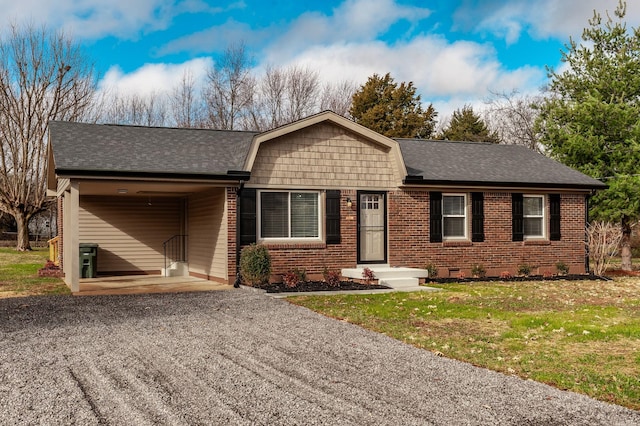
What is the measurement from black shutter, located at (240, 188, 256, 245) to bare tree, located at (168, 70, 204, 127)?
97.8 feet

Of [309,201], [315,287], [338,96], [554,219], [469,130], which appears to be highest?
[338,96]

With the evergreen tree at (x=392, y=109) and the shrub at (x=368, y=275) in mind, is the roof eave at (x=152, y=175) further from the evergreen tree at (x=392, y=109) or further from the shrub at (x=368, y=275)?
the evergreen tree at (x=392, y=109)

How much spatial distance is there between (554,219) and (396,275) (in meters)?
5.84

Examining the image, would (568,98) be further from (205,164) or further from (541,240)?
(205,164)

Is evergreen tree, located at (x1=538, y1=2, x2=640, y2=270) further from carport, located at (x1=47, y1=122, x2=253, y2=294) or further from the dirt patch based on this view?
carport, located at (x1=47, y1=122, x2=253, y2=294)

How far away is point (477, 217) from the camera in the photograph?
17344 mm

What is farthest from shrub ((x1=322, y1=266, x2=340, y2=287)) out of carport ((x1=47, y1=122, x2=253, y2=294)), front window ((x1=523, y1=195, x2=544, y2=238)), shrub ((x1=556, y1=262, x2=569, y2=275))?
shrub ((x1=556, y1=262, x2=569, y2=275))

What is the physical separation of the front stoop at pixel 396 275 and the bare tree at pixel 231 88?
2886cm

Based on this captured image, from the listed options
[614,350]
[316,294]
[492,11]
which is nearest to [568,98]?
[492,11]

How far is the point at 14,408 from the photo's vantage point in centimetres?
520

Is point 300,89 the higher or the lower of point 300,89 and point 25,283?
the higher

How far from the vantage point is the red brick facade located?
51.2 ft

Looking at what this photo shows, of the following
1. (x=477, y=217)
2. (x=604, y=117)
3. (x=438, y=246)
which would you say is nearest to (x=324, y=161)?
(x=438, y=246)

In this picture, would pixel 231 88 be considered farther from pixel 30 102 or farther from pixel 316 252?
pixel 316 252
